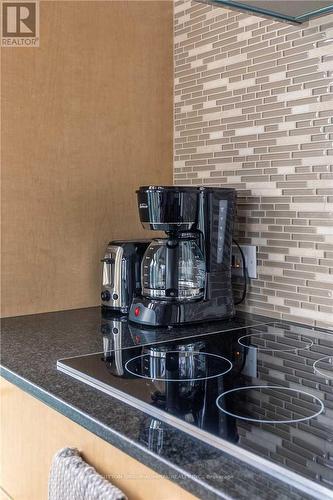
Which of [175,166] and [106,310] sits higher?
[175,166]

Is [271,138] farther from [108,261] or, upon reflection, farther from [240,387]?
[240,387]

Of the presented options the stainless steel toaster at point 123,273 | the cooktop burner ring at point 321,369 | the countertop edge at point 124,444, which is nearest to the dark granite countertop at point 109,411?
the countertop edge at point 124,444

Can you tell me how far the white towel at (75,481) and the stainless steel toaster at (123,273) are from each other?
2.24 ft

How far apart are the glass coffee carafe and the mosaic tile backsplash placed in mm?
189

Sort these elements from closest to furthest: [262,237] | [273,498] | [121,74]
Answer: [273,498]
[262,237]
[121,74]

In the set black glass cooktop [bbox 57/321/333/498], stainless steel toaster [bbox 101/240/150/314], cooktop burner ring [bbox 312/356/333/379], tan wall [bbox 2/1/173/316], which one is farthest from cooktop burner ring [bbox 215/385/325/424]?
tan wall [bbox 2/1/173/316]

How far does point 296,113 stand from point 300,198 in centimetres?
22

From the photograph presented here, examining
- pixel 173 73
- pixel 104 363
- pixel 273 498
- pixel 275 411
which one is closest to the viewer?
pixel 273 498

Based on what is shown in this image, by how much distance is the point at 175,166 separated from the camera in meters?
1.83

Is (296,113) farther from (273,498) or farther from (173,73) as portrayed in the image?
(273,498)

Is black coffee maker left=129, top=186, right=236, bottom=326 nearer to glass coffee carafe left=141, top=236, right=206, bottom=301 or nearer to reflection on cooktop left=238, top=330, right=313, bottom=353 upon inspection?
glass coffee carafe left=141, top=236, right=206, bottom=301

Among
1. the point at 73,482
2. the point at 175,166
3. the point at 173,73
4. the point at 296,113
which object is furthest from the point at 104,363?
the point at 173,73

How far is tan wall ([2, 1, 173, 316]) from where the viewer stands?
1505 mm

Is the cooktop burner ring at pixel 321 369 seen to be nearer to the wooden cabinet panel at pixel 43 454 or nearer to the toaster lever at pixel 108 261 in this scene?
the wooden cabinet panel at pixel 43 454
